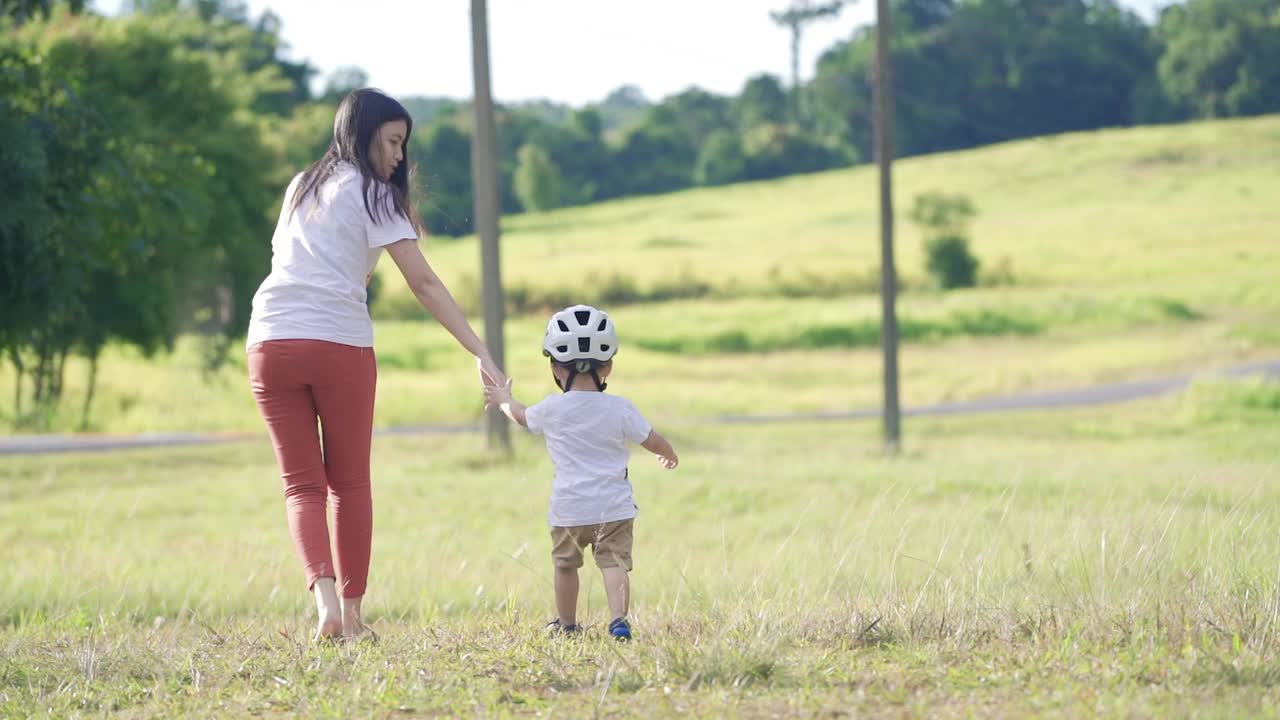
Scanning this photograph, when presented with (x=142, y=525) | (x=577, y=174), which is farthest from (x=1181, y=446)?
(x=577, y=174)

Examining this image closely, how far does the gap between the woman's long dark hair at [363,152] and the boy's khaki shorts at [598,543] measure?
124cm

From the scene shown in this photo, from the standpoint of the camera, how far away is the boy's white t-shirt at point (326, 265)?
16.8 ft

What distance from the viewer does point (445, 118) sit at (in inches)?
3706

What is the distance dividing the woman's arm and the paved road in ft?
74.5

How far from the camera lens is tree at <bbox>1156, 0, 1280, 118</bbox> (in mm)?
86812

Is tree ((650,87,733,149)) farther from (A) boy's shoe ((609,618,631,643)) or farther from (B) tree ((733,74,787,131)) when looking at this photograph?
(A) boy's shoe ((609,618,631,643))

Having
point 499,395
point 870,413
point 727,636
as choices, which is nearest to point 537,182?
point 870,413

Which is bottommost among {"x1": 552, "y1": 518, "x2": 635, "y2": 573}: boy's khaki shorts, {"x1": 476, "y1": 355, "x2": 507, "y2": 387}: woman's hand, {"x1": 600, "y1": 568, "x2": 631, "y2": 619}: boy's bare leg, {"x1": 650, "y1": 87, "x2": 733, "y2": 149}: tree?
{"x1": 600, "y1": 568, "x2": 631, "y2": 619}: boy's bare leg

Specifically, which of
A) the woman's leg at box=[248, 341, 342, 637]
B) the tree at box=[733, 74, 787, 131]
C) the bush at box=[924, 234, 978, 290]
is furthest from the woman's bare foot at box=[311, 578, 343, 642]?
the tree at box=[733, 74, 787, 131]

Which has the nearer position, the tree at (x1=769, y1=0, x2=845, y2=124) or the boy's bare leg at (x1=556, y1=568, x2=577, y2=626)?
the boy's bare leg at (x1=556, y1=568, x2=577, y2=626)

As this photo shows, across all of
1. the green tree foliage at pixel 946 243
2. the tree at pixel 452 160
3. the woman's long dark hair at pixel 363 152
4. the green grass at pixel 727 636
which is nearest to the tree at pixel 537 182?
the tree at pixel 452 160

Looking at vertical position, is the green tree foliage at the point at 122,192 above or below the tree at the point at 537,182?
below

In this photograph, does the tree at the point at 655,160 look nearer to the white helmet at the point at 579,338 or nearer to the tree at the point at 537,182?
the tree at the point at 537,182

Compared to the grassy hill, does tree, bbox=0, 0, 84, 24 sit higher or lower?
higher
